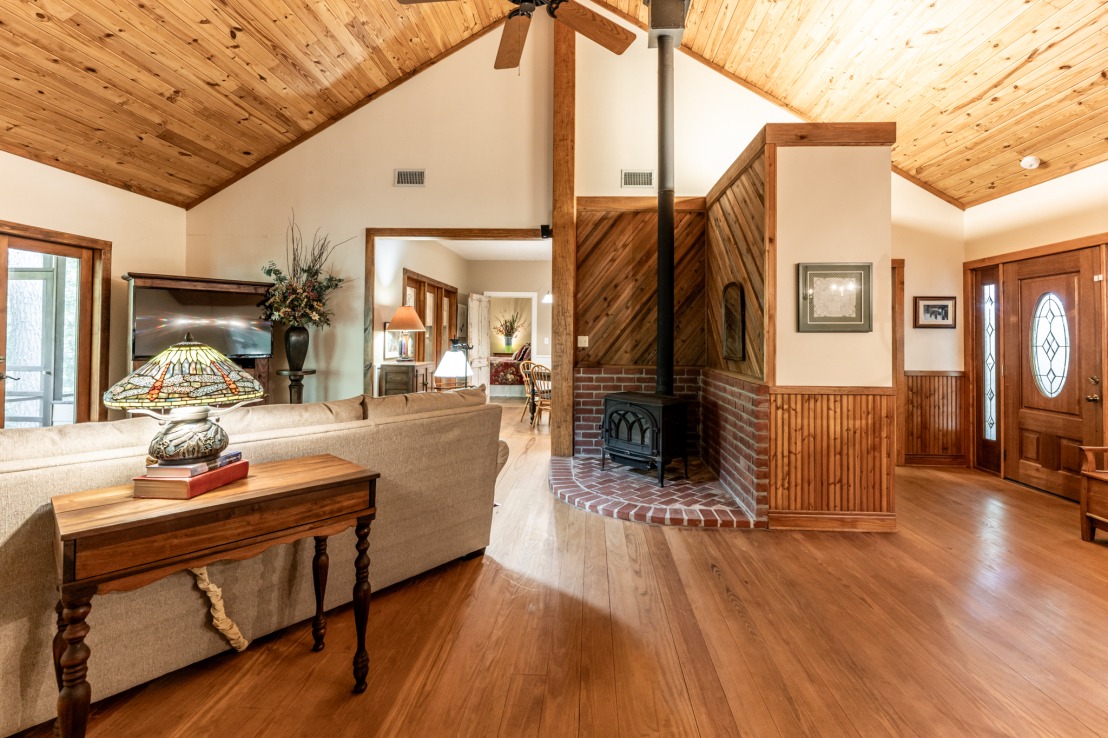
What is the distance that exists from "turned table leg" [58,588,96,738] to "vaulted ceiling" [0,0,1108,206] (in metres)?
3.72

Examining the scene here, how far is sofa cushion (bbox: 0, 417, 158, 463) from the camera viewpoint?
1.45 meters

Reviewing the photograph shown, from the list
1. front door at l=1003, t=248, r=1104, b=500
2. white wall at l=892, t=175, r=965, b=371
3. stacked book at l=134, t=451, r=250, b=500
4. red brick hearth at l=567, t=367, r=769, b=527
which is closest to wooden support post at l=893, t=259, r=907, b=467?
white wall at l=892, t=175, r=965, b=371

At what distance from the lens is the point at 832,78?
165 inches

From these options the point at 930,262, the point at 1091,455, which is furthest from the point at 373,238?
the point at 1091,455

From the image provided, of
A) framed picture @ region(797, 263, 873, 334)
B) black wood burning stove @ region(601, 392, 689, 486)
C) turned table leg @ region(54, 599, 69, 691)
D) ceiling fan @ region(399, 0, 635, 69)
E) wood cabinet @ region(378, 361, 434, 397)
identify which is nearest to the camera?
turned table leg @ region(54, 599, 69, 691)

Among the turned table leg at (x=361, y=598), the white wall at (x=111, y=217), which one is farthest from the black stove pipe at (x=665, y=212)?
the white wall at (x=111, y=217)

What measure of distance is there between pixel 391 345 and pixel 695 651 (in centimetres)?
497

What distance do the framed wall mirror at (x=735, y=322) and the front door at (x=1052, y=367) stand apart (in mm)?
2370

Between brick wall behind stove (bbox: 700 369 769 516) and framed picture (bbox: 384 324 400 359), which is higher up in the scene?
framed picture (bbox: 384 324 400 359)

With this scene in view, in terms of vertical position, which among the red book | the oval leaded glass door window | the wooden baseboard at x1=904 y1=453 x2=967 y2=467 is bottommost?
the wooden baseboard at x1=904 y1=453 x2=967 y2=467

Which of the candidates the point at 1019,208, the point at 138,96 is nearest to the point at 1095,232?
the point at 1019,208

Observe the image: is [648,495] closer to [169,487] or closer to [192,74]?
[169,487]

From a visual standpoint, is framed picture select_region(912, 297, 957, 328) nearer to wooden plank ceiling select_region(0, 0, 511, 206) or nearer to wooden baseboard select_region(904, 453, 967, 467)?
wooden baseboard select_region(904, 453, 967, 467)

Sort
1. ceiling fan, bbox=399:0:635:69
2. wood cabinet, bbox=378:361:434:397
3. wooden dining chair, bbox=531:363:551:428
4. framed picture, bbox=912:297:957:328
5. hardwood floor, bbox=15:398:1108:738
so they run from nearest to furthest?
hardwood floor, bbox=15:398:1108:738
ceiling fan, bbox=399:0:635:69
framed picture, bbox=912:297:957:328
wood cabinet, bbox=378:361:434:397
wooden dining chair, bbox=531:363:551:428
